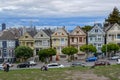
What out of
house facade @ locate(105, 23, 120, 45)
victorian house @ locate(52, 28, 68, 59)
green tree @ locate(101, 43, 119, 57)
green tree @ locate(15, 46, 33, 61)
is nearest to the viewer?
green tree @ locate(101, 43, 119, 57)

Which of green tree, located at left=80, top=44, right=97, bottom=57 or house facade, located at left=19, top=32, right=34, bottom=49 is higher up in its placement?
house facade, located at left=19, top=32, right=34, bottom=49

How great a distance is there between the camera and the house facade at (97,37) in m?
88.9

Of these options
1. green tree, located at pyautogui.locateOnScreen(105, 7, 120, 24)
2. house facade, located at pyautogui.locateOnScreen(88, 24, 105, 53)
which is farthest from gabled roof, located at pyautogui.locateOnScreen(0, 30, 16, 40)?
green tree, located at pyautogui.locateOnScreen(105, 7, 120, 24)

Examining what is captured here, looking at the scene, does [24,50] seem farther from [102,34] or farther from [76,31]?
[102,34]

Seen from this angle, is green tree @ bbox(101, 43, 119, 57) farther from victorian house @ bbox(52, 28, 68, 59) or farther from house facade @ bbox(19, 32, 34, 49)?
house facade @ bbox(19, 32, 34, 49)

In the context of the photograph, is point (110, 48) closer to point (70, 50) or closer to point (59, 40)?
point (70, 50)

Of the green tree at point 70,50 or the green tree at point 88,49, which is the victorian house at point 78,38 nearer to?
the green tree at point 88,49

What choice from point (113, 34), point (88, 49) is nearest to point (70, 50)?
point (88, 49)

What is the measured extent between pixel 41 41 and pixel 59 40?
434cm

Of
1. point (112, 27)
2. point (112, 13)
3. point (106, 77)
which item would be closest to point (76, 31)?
point (112, 27)

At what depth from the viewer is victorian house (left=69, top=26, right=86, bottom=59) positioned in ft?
291

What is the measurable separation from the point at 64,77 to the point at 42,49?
177 feet

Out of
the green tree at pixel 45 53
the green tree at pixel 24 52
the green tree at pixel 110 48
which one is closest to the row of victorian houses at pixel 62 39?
the green tree at pixel 110 48

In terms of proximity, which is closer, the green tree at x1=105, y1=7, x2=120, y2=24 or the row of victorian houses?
the row of victorian houses
